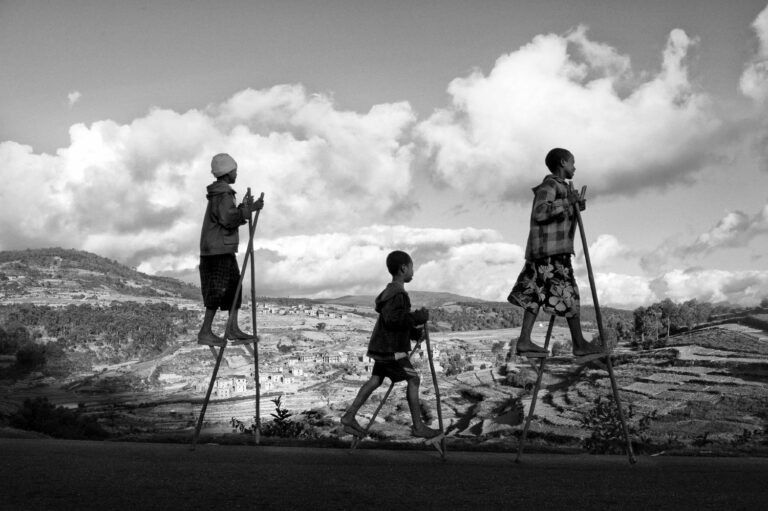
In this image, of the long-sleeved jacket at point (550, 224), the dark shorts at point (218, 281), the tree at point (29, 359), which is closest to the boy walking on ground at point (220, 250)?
the dark shorts at point (218, 281)

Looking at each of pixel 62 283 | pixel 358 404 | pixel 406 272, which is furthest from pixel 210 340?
pixel 62 283

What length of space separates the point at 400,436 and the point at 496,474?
1625 cm

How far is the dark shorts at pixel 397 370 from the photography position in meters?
7.27

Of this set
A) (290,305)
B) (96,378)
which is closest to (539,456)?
(96,378)

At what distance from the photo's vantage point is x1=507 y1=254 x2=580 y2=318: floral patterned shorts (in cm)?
701

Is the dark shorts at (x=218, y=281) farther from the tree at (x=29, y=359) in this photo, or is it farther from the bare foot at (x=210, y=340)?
the tree at (x=29, y=359)

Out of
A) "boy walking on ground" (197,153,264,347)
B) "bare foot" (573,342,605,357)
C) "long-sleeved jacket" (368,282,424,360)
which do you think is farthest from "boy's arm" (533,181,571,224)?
"boy walking on ground" (197,153,264,347)

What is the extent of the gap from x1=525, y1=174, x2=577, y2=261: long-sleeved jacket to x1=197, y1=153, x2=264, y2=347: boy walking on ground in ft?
10.0

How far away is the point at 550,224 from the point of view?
23.4 ft

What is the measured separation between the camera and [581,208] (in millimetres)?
6961

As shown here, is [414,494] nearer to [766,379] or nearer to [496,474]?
[496,474]

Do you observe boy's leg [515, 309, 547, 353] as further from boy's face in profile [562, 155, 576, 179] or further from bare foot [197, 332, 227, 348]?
bare foot [197, 332, 227, 348]

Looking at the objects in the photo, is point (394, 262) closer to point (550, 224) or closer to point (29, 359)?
point (550, 224)

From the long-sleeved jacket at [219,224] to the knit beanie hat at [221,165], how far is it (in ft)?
0.56
